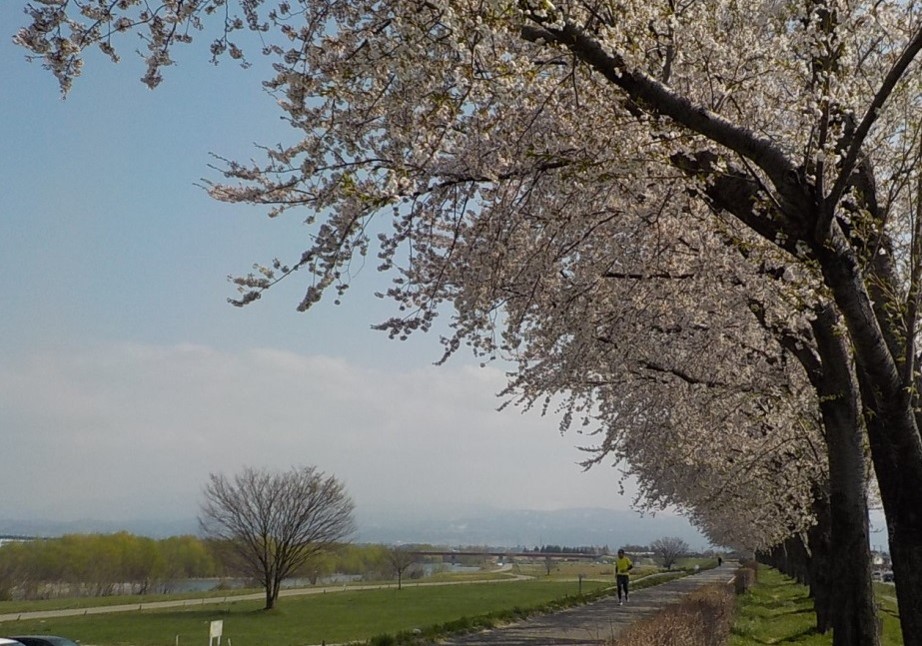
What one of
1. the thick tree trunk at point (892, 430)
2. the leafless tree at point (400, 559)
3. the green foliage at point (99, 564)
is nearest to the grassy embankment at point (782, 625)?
the thick tree trunk at point (892, 430)

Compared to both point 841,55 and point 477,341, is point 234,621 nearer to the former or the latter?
point 477,341

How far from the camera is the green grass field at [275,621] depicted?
29547 millimetres

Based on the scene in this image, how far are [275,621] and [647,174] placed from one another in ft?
126

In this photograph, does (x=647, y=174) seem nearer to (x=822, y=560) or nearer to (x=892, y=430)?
(x=892, y=430)

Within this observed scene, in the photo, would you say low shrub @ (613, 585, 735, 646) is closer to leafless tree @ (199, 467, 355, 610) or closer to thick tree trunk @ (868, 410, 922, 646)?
thick tree trunk @ (868, 410, 922, 646)

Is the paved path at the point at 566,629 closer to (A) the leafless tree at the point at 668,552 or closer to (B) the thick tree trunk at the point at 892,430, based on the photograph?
(B) the thick tree trunk at the point at 892,430

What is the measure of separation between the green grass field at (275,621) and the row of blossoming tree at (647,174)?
2052 cm

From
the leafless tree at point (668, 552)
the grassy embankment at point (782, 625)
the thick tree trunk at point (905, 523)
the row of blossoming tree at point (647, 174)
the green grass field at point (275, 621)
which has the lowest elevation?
the leafless tree at point (668, 552)

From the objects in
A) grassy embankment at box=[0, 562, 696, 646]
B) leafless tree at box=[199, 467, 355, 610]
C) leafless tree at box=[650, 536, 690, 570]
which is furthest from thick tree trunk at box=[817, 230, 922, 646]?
leafless tree at box=[650, 536, 690, 570]

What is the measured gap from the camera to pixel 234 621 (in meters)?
38.7

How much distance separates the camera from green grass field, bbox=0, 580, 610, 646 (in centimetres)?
2955

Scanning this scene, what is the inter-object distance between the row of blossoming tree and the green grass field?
2052cm

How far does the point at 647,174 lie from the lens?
627 centimetres

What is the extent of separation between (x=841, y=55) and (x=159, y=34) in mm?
5309
